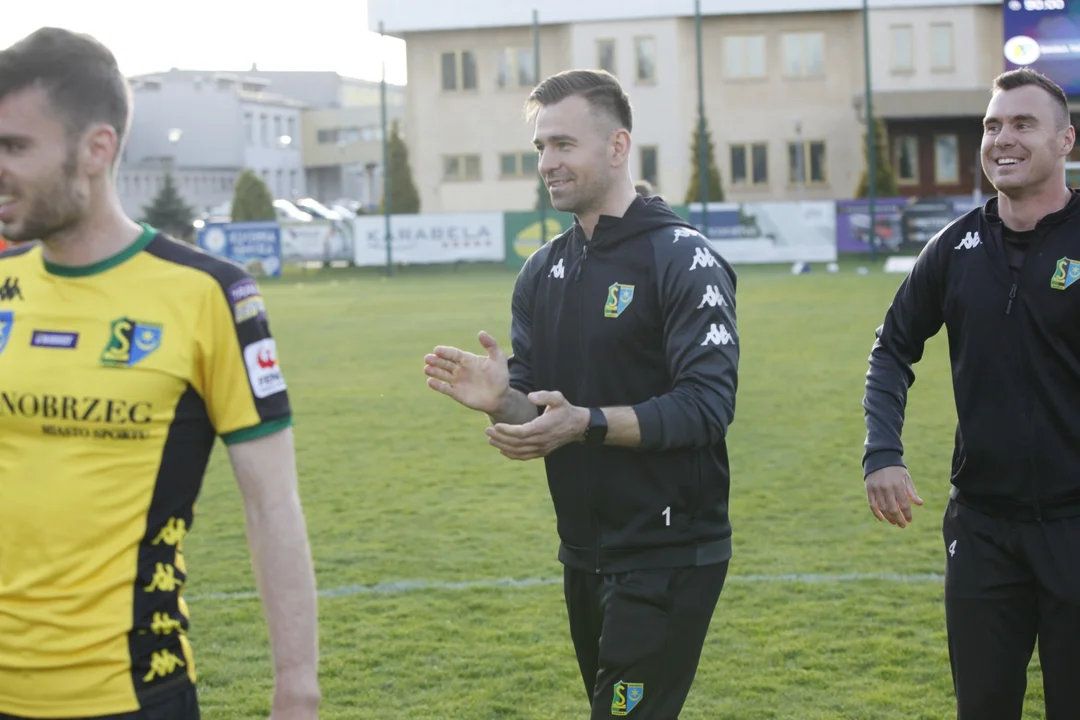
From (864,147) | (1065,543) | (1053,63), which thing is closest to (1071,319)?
(1065,543)

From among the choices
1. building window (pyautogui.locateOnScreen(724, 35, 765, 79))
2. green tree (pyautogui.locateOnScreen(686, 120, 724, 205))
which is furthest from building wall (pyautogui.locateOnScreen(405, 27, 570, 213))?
green tree (pyautogui.locateOnScreen(686, 120, 724, 205))

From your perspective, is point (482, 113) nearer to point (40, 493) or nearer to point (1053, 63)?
point (1053, 63)

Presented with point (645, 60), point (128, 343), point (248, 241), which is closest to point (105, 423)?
point (128, 343)

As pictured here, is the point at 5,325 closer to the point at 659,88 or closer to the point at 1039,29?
the point at 1039,29

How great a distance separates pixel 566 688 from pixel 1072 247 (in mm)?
3014

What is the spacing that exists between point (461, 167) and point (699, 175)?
31.7 ft

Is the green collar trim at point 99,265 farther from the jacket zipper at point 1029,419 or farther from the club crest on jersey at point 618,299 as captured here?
the jacket zipper at point 1029,419

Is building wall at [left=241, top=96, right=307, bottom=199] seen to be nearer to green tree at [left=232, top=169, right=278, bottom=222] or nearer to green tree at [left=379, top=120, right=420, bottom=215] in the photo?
green tree at [left=379, top=120, right=420, bottom=215]

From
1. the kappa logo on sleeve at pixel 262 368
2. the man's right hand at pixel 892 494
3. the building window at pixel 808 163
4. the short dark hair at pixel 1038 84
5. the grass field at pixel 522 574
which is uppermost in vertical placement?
the building window at pixel 808 163

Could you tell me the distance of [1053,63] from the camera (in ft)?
59.7

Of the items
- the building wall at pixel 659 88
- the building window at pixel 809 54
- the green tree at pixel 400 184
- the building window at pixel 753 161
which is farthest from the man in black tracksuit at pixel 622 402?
the building window at pixel 809 54

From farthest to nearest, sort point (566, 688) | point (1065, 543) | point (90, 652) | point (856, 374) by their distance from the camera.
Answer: point (856, 374) → point (566, 688) → point (1065, 543) → point (90, 652)

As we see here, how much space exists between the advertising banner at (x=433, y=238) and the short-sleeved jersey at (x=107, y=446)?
120ft

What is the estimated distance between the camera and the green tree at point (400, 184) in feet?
162
